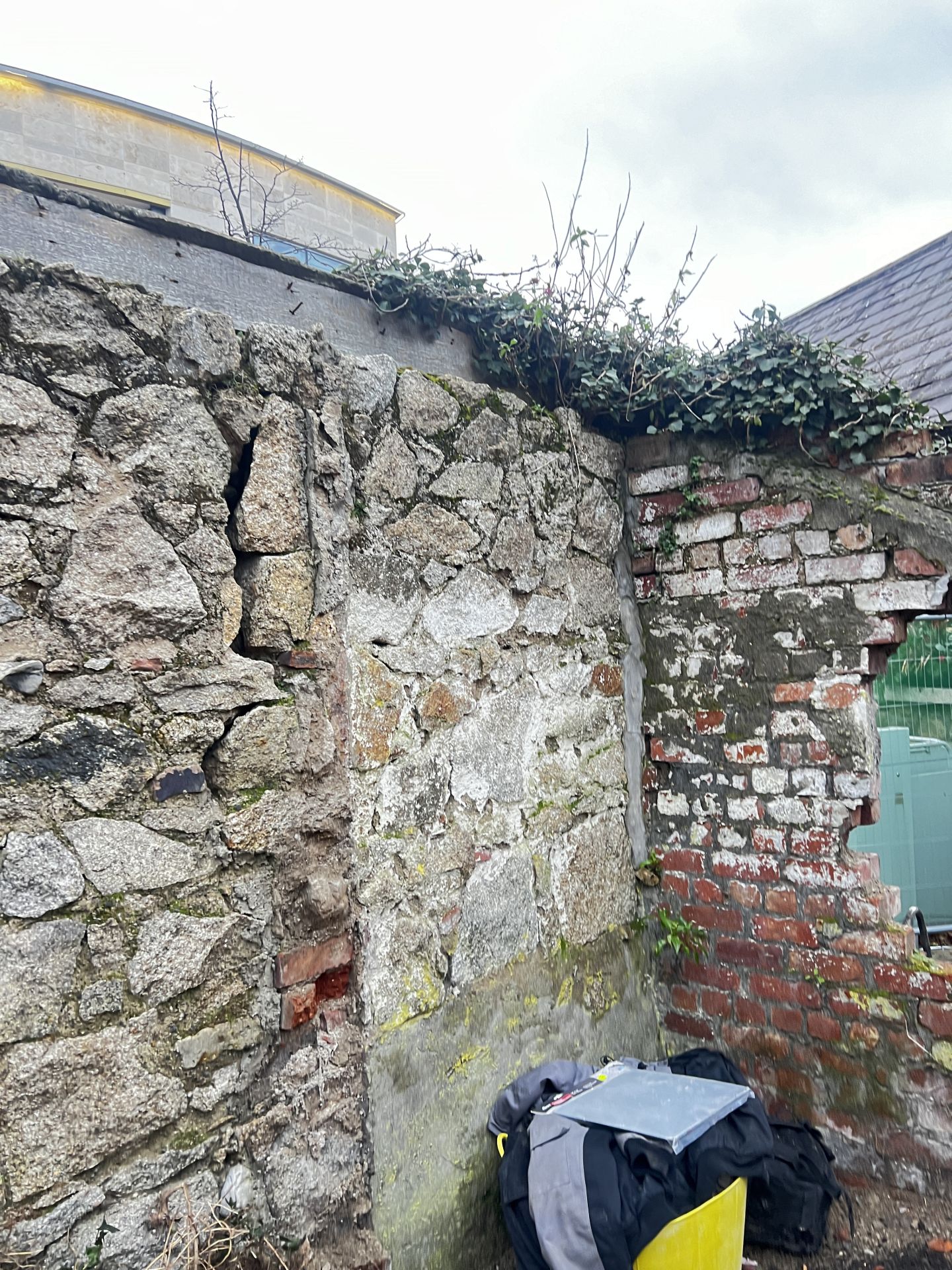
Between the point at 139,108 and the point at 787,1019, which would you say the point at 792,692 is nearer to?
the point at 787,1019

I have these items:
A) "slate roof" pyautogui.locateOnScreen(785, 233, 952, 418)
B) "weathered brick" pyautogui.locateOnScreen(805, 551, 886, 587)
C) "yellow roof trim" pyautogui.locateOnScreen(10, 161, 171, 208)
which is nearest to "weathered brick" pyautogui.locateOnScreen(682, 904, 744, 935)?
"weathered brick" pyautogui.locateOnScreen(805, 551, 886, 587)

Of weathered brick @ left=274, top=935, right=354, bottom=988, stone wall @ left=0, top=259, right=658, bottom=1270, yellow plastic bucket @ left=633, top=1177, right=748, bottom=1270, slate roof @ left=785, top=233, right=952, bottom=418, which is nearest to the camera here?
stone wall @ left=0, top=259, right=658, bottom=1270

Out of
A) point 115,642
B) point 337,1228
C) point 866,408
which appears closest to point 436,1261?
point 337,1228

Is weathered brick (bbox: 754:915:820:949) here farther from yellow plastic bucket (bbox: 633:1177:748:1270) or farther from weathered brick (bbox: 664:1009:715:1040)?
yellow plastic bucket (bbox: 633:1177:748:1270)

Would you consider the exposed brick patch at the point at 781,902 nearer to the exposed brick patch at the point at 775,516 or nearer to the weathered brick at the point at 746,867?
the weathered brick at the point at 746,867

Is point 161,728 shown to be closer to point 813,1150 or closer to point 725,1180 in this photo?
point 725,1180

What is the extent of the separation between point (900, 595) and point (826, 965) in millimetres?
1230

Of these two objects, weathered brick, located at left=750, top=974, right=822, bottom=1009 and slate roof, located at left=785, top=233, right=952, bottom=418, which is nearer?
weathered brick, located at left=750, top=974, right=822, bottom=1009

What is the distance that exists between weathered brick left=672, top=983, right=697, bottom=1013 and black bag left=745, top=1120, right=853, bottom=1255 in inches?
20.0

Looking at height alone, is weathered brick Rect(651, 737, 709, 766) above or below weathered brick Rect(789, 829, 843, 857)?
above

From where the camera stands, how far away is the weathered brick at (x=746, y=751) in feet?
9.26

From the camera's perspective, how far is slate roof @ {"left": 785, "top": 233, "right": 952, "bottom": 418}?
332 cm

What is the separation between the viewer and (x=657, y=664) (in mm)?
3066

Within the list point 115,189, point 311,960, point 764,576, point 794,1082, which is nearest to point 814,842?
point 794,1082
